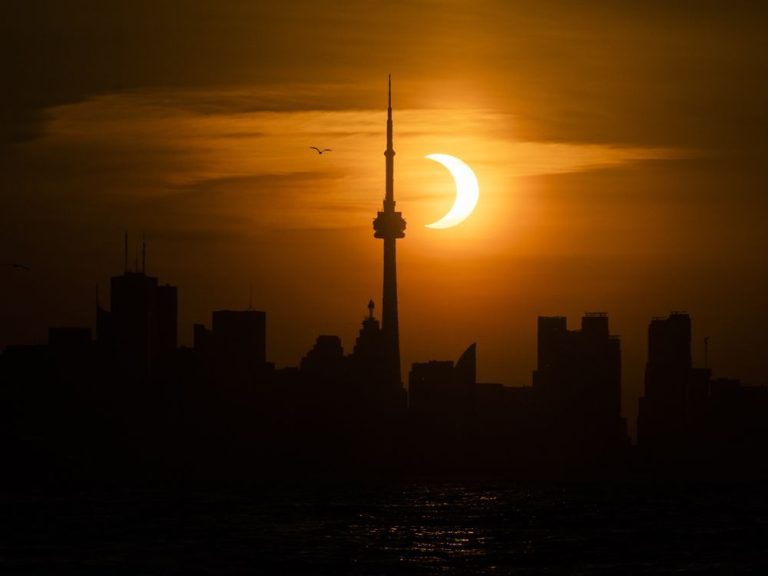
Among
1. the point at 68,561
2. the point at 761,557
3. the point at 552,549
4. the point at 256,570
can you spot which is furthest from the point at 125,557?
the point at 761,557

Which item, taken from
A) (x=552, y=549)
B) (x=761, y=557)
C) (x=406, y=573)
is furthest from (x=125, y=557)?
(x=761, y=557)

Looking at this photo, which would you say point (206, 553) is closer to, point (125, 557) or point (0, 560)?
point (125, 557)

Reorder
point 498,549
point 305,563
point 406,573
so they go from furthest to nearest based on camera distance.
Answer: point 498,549, point 305,563, point 406,573

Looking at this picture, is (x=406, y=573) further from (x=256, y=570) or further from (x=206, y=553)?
(x=206, y=553)

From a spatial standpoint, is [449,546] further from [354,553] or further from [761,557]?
[761,557]

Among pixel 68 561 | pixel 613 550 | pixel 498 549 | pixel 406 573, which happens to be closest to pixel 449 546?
pixel 498 549

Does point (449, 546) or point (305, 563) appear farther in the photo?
point (449, 546)

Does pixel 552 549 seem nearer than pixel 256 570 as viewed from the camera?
No

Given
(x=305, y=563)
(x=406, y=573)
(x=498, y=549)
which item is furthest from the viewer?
(x=498, y=549)
